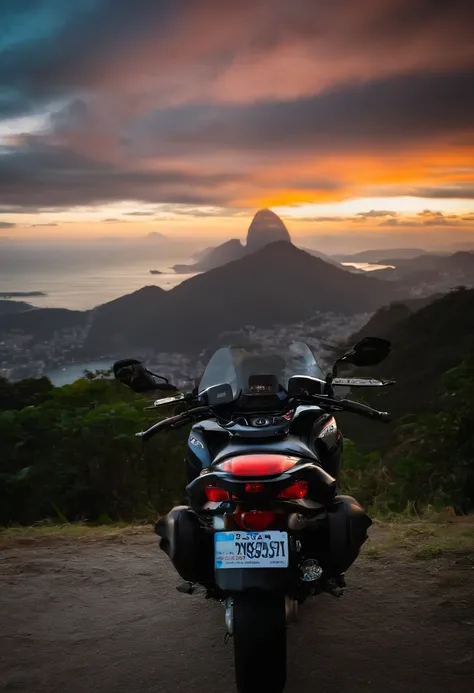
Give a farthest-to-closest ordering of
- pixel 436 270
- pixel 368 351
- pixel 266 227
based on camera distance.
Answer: pixel 436 270 < pixel 266 227 < pixel 368 351

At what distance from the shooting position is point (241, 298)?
18.8m

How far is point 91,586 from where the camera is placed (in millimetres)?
4531

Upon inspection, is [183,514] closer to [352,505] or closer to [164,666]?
[352,505]

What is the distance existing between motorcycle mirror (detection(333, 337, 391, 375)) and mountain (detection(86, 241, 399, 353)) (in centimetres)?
907

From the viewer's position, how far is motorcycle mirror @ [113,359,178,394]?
136 inches

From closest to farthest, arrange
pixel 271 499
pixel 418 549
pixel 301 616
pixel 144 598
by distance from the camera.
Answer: pixel 271 499
pixel 301 616
pixel 144 598
pixel 418 549

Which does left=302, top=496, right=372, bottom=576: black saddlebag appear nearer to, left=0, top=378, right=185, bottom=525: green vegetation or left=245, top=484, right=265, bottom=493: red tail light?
left=245, top=484, right=265, bottom=493: red tail light

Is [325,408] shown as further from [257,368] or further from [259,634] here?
[259,634]

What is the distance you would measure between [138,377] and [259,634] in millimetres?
1369

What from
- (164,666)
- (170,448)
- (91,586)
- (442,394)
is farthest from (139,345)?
(164,666)

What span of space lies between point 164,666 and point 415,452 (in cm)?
462

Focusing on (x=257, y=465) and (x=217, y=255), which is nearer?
(x=257, y=465)

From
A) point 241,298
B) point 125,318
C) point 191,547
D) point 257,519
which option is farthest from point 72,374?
point 241,298

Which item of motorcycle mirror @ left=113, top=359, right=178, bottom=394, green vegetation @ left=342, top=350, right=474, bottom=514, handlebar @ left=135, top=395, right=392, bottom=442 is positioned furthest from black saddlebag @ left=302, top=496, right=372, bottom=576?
green vegetation @ left=342, top=350, right=474, bottom=514
